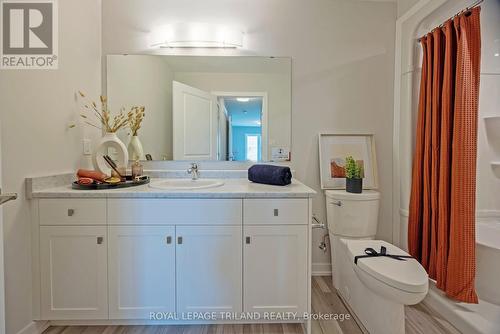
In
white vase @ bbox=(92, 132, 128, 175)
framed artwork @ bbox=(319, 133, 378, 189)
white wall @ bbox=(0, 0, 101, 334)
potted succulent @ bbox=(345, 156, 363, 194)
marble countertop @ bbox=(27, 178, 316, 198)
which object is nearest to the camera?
white wall @ bbox=(0, 0, 101, 334)

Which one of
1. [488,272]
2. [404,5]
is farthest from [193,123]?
[488,272]

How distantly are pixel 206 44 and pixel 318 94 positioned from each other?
3.35 ft

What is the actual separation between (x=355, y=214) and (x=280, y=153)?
2.48 feet

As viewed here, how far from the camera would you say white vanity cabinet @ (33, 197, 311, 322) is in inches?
59.5

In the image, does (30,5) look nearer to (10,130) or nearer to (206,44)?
(10,130)

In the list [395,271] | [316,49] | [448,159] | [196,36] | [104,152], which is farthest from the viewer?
[316,49]

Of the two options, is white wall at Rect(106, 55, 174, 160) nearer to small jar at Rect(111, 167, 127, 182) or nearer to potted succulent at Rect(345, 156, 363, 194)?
small jar at Rect(111, 167, 127, 182)

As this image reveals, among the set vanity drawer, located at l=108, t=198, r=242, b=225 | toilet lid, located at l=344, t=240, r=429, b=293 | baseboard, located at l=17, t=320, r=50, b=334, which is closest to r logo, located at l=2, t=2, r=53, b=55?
vanity drawer, located at l=108, t=198, r=242, b=225

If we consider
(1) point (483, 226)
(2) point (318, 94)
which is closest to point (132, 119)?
(2) point (318, 94)

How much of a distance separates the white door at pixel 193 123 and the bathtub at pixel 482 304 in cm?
192

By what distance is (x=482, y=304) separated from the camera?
1.68 meters

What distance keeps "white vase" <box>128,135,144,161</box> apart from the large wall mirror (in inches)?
1.9

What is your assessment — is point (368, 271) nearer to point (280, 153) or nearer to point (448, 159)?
point (448, 159)

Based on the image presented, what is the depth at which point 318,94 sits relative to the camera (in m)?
2.19
